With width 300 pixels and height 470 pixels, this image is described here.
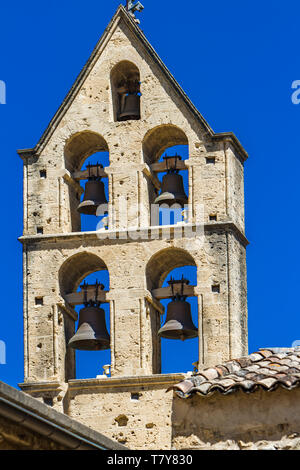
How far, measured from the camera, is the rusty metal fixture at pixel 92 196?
23.8 m

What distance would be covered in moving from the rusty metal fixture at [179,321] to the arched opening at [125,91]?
2.86 m

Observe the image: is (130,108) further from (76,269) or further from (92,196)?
(76,269)

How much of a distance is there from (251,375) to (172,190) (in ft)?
15.4

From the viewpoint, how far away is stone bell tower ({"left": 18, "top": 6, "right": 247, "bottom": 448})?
882 inches

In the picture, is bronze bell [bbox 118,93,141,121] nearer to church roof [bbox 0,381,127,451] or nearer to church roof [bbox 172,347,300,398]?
church roof [bbox 172,347,300,398]

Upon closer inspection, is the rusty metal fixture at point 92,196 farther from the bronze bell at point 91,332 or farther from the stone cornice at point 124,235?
the bronze bell at point 91,332

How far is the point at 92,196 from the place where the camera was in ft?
78.4

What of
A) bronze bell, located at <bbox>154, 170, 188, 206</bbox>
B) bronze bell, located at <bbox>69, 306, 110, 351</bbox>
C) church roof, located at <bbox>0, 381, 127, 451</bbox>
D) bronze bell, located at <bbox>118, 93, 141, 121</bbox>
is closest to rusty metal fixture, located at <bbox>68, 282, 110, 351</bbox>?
bronze bell, located at <bbox>69, 306, 110, 351</bbox>

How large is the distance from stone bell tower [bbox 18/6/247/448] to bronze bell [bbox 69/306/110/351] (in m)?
0.24

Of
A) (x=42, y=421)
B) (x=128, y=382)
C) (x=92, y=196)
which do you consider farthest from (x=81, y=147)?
(x=42, y=421)

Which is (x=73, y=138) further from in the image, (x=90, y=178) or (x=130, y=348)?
(x=130, y=348)

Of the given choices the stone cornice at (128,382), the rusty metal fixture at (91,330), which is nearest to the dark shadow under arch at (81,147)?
the rusty metal fixture at (91,330)

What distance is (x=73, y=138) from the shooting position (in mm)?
23953
